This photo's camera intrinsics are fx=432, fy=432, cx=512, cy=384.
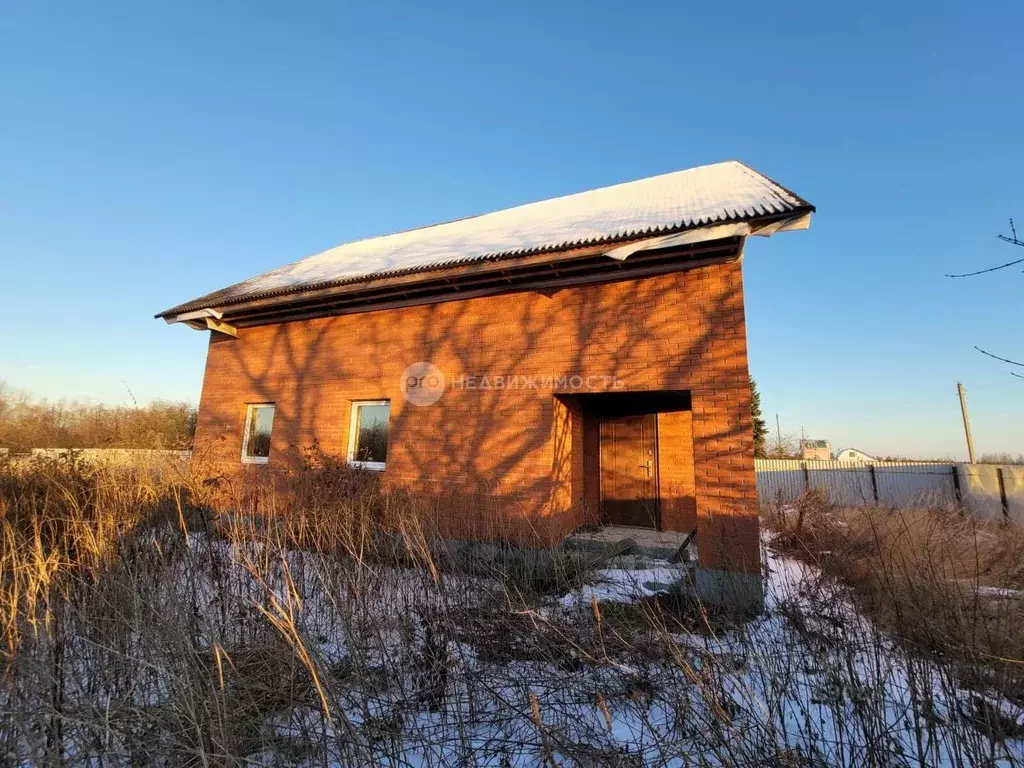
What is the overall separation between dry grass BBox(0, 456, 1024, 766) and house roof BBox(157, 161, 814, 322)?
13.3ft

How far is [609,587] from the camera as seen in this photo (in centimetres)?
416

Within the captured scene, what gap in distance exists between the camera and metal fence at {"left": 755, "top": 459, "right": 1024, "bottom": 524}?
990cm

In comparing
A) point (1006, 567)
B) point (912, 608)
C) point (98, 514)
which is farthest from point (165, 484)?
point (1006, 567)

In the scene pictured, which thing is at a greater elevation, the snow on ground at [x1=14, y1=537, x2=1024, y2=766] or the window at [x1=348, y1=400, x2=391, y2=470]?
the window at [x1=348, y1=400, x2=391, y2=470]

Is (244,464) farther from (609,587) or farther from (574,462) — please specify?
(609,587)

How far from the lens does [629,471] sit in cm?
771

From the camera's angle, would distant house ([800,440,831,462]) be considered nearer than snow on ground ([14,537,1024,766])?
No

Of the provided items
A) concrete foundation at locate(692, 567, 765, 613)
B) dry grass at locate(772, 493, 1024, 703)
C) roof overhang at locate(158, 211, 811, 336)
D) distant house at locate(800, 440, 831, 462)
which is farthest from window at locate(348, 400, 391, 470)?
distant house at locate(800, 440, 831, 462)

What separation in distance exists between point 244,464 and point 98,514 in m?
4.43

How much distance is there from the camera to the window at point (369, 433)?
7148mm

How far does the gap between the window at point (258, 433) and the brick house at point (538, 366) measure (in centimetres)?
4

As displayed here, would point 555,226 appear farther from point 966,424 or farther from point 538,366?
point 966,424

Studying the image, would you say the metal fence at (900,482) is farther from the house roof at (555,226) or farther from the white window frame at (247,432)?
the white window frame at (247,432)

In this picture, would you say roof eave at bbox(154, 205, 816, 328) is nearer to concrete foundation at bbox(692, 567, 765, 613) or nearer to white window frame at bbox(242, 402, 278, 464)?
white window frame at bbox(242, 402, 278, 464)
